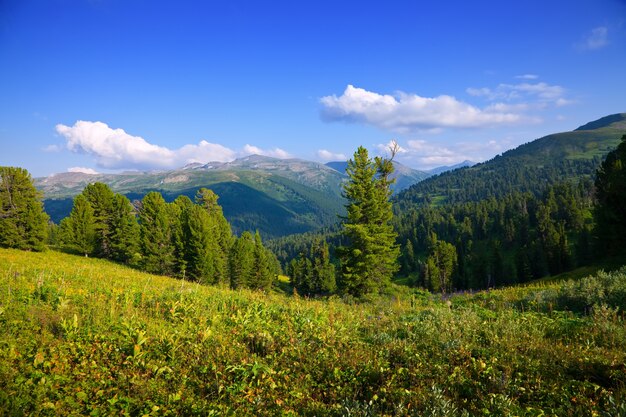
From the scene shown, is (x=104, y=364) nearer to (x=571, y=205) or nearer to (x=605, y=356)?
(x=605, y=356)

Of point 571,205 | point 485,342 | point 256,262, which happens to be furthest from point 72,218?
point 571,205

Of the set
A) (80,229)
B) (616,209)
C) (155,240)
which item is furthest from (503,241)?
(80,229)

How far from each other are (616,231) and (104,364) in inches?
1660

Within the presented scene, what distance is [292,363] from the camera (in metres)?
6.76

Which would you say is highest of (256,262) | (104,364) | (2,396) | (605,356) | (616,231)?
(2,396)

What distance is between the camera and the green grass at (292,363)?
16.2 ft

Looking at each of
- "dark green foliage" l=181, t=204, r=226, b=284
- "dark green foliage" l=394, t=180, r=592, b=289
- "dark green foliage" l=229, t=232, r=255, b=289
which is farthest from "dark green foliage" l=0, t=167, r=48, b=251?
"dark green foliage" l=394, t=180, r=592, b=289

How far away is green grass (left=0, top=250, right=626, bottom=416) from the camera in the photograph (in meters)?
4.95

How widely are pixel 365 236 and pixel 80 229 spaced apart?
4126 cm

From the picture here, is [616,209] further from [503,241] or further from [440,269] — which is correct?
[503,241]

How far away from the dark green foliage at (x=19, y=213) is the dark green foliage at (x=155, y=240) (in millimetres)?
10748

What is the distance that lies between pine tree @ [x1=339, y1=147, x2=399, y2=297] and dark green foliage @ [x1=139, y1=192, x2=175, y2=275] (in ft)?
90.2

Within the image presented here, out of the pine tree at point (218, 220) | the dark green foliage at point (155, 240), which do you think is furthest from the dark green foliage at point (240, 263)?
the dark green foliage at point (155, 240)

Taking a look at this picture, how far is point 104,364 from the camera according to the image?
6.04 meters
